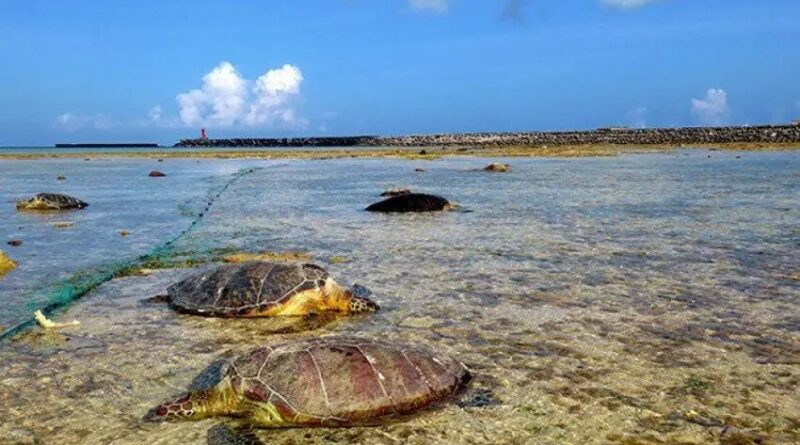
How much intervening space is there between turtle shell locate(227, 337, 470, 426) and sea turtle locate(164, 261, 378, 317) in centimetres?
241

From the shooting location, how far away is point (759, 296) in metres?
8.88

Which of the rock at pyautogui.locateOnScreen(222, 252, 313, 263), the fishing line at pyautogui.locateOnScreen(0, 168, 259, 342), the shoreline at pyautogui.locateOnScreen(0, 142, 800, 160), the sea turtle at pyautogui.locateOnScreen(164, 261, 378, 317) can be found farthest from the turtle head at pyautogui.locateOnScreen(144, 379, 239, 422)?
the shoreline at pyautogui.locateOnScreen(0, 142, 800, 160)

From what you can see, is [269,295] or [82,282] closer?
[269,295]

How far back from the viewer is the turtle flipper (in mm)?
4998

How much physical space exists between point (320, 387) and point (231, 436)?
776 mm

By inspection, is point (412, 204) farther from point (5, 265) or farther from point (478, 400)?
point (478, 400)

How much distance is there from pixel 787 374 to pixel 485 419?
2.98m

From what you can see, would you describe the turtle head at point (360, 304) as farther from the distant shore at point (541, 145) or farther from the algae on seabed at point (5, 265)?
the distant shore at point (541, 145)

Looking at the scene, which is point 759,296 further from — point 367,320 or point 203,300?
point 203,300

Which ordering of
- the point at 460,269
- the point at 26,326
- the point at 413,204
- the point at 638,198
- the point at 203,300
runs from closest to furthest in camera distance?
the point at 26,326, the point at 203,300, the point at 460,269, the point at 413,204, the point at 638,198

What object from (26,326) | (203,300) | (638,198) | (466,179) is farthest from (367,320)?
(466,179)

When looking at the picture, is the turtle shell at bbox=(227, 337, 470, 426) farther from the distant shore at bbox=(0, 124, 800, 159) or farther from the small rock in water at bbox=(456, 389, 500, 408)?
the distant shore at bbox=(0, 124, 800, 159)

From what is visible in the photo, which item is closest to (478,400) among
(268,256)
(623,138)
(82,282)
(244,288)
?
(244,288)

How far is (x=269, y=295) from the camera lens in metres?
8.41
